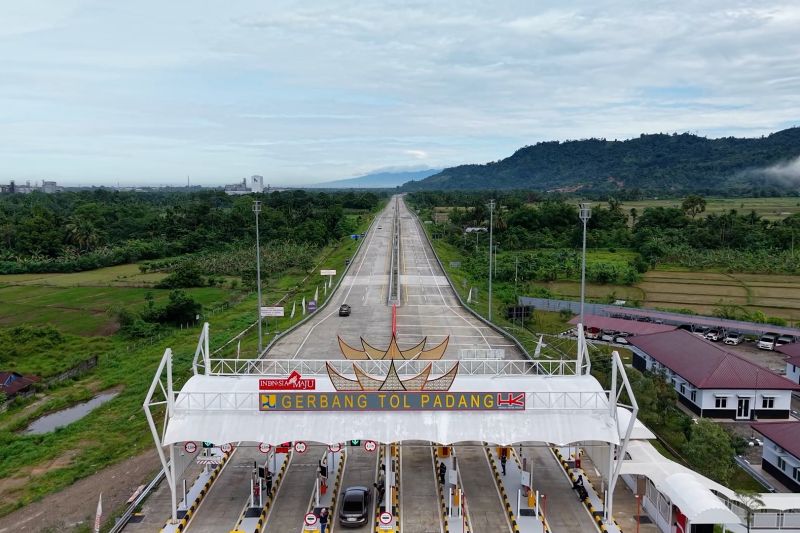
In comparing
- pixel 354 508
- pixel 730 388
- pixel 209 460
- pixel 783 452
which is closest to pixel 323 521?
pixel 354 508

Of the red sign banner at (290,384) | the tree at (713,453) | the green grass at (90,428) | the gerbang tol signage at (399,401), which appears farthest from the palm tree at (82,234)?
the tree at (713,453)

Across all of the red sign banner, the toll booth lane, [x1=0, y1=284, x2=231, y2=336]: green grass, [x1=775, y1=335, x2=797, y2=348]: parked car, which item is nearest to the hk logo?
the toll booth lane

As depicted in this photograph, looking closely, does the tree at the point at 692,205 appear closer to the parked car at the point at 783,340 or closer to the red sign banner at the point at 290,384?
the parked car at the point at 783,340

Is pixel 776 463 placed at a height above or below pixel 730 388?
below

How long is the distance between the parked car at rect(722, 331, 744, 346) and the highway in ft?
57.2

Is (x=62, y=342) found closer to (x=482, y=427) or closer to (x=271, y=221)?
(x=482, y=427)

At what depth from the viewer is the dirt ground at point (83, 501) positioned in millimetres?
20922

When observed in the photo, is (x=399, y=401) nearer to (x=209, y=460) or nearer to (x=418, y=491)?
(x=418, y=491)

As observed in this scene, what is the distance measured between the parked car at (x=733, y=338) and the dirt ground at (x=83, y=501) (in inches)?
1564

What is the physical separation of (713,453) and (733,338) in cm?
2506

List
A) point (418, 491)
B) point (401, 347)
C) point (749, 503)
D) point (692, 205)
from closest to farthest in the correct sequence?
point (749, 503) < point (418, 491) < point (401, 347) < point (692, 205)

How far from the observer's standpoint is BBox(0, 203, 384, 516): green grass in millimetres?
25188

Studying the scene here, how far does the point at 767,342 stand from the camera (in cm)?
4191

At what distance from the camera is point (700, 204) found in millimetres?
101812
